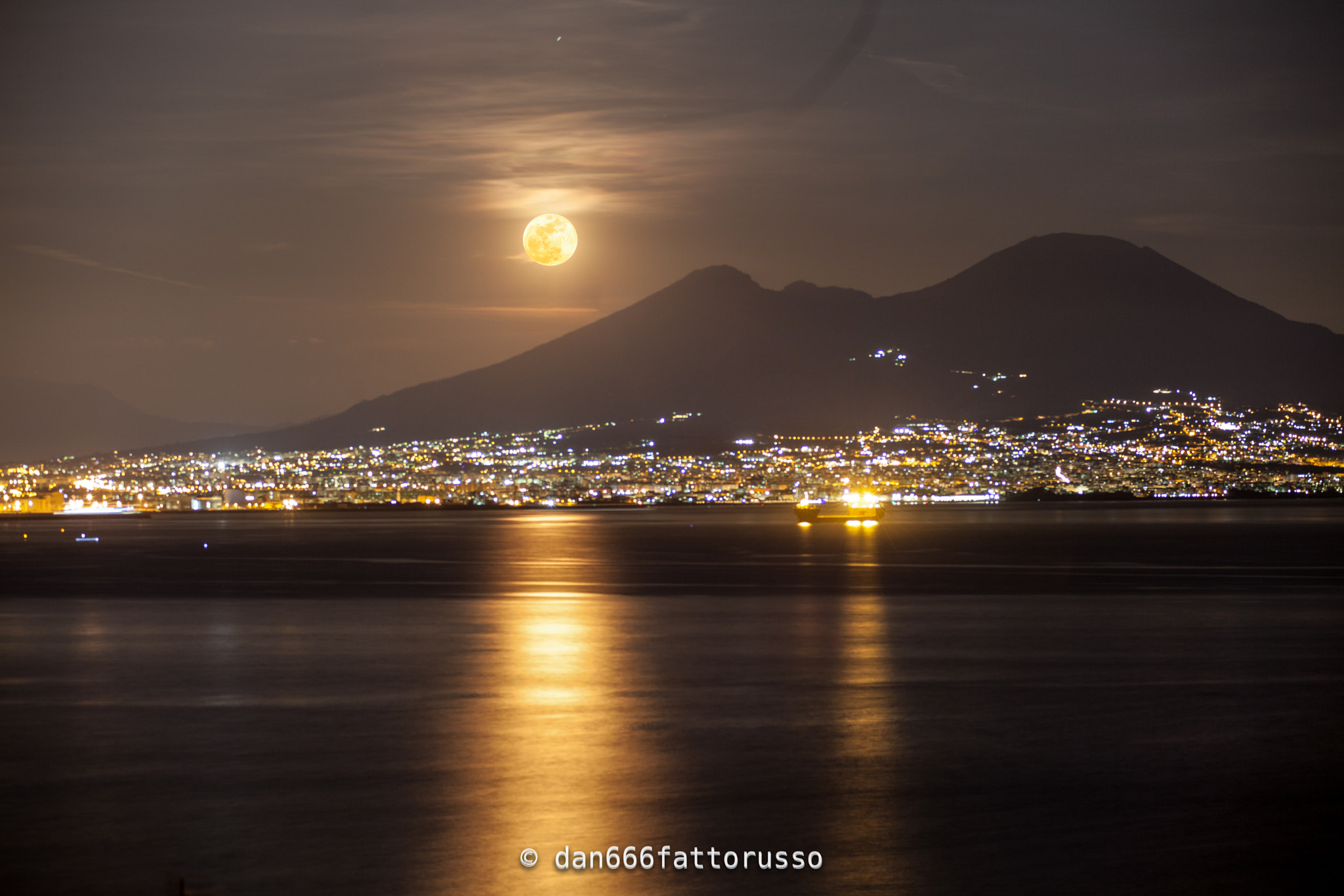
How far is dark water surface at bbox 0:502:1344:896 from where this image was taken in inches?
376

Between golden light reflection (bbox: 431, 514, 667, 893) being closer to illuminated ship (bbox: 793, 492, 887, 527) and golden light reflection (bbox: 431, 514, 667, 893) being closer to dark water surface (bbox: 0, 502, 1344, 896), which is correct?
dark water surface (bbox: 0, 502, 1344, 896)

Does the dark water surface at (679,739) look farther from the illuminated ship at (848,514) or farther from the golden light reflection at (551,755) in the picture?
the illuminated ship at (848,514)

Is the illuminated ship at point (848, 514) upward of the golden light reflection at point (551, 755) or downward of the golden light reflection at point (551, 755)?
upward

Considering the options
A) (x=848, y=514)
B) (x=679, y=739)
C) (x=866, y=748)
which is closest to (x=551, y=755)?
(x=679, y=739)

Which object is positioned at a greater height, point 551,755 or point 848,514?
point 848,514

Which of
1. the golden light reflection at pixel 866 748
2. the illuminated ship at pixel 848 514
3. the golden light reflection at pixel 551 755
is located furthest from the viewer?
the illuminated ship at pixel 848 514

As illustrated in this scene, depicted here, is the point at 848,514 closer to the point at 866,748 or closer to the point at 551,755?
the point at 866,748

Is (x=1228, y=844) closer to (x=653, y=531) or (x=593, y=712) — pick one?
(x=593, y=712)

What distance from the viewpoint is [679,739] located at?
14.2 meters

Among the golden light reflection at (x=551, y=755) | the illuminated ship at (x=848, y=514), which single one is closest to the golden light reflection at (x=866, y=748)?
the golden light reflection at (x=551, y=755)

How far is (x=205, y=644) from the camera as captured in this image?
23.7m

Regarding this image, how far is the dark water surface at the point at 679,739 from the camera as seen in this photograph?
9.55m

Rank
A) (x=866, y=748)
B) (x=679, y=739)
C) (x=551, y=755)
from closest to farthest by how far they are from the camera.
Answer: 1. (x=551, y=755)
2. (x=866, y=748)
3. (x=679, y=739)

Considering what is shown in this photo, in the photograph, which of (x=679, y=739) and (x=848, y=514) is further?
(x=848, y=514)
